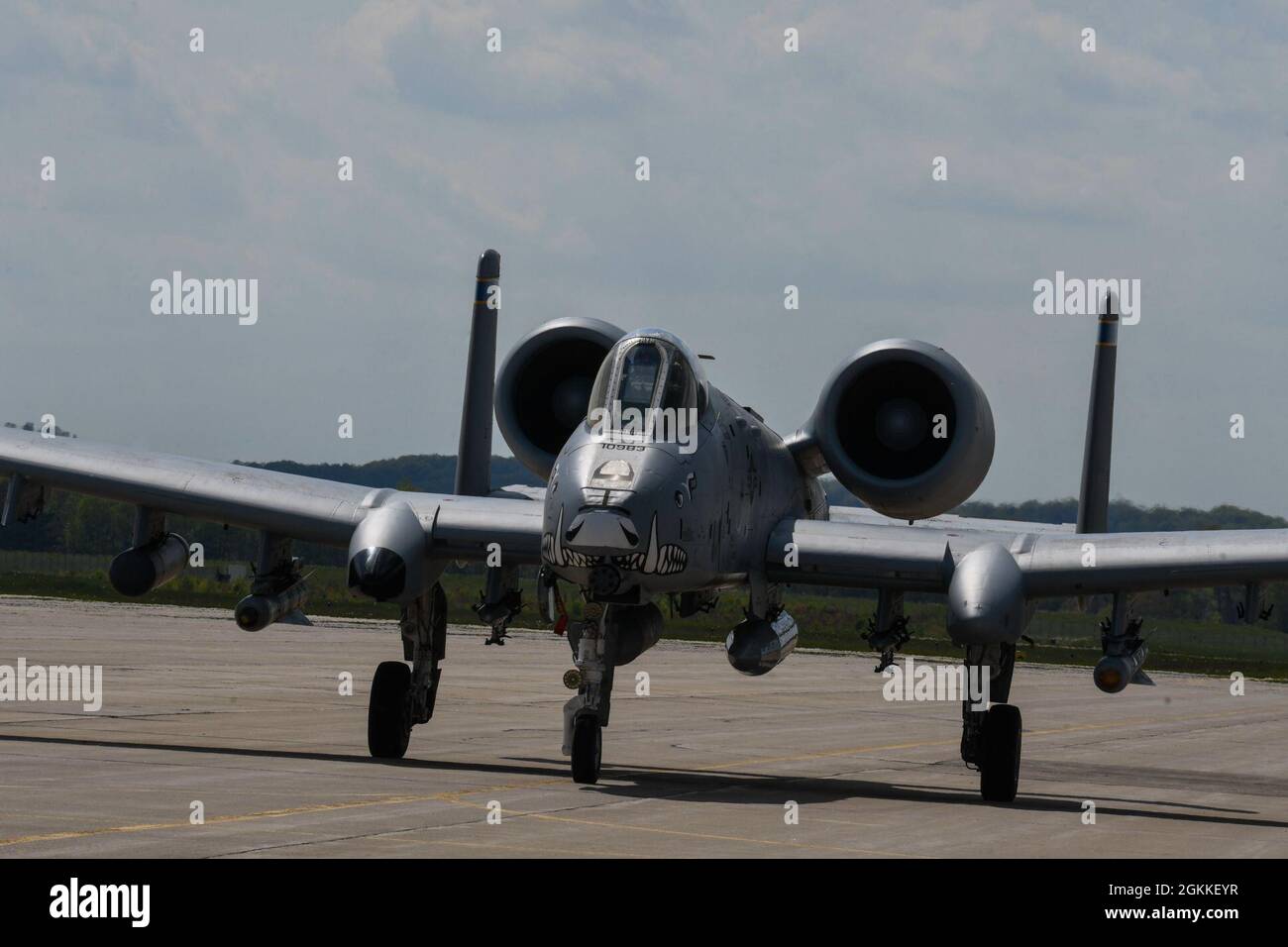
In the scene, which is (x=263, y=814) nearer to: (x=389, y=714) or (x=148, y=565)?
(x=389, y=714)

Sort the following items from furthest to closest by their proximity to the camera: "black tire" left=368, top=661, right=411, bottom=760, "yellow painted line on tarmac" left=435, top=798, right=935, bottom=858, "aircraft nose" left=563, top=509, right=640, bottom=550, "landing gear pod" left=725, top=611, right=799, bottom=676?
1. "black tire" left=368, top=661, right=411, bottom=760
2. "landing gear pod" left=725, top=611, right=799, bottom=676
3. "aircraft nose" left=563, top=509, right=640, bottom=550
4. "yellow painted line on tarmac" left=435, top=798, right=935, bottom=858

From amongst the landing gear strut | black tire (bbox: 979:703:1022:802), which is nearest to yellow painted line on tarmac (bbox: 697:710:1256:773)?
black tire (bbox: 979:703:1022:802)

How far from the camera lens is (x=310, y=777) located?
58.6 ft

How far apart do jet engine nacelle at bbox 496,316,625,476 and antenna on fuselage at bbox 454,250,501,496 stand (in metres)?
2.26

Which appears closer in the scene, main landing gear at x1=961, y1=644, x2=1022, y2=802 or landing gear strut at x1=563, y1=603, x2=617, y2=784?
landing gear strut at x1=563, y1=603, x2=617, y2=784

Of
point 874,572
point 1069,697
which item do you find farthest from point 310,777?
point 1069,697

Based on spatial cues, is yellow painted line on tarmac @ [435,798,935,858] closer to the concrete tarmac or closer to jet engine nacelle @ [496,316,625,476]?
the concrete tarmac

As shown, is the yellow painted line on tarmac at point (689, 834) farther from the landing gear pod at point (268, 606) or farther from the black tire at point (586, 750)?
the landing gear pod at point (268, 606)

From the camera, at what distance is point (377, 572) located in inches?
746

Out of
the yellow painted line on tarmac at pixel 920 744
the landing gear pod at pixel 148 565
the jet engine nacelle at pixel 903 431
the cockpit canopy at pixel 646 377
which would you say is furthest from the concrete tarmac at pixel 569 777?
the cockpit canopy at pixel 646 377

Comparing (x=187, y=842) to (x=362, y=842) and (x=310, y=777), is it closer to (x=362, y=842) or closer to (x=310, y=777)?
(x=362, y=842)

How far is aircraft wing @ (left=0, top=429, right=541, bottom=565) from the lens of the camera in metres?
19.9
